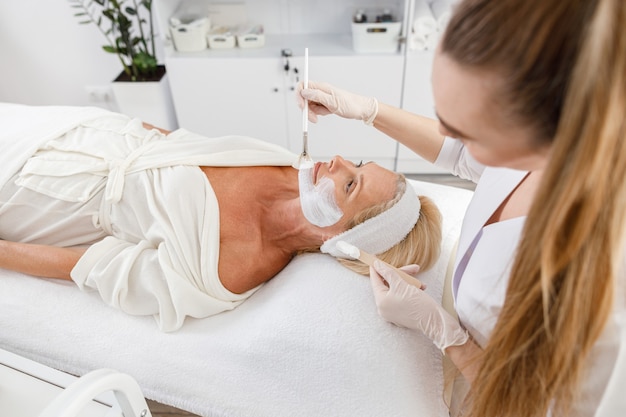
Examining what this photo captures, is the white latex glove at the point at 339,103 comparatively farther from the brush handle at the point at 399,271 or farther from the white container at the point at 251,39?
the white container at the point at 251,39

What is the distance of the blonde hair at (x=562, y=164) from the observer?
18.3 inches

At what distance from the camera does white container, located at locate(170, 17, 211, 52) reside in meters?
2.28

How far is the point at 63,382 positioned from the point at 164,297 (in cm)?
29

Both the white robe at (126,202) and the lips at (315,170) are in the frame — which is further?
the lips at (315,170)

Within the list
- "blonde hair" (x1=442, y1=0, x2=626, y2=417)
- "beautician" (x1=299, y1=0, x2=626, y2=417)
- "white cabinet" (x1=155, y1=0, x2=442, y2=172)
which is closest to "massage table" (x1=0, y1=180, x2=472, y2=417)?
"beautician" (x1=299, y1=0, x2=626, y2=417)

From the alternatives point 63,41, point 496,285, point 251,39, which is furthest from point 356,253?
point 63,41

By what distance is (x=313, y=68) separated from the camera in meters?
2.22

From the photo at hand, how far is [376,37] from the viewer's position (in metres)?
2.18

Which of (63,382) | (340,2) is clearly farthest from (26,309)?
(340,2)

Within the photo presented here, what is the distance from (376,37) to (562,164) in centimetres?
184

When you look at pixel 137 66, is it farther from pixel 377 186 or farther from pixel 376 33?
pixel 377 186

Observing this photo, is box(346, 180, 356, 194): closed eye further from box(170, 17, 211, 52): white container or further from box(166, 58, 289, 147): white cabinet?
box(170, 17, 211, 52): white container

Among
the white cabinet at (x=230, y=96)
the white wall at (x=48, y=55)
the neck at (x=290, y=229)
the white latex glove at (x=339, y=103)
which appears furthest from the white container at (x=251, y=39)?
the neck at (x=290, y=229)

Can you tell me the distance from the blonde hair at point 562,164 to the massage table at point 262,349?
41cm
